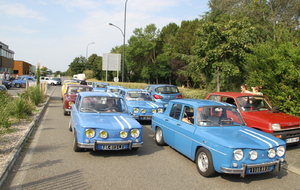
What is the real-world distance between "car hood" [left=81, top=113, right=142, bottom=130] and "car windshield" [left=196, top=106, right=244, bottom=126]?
5.10 ft

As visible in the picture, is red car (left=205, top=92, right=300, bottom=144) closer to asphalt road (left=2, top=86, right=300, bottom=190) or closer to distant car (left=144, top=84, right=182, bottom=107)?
asphalt road (left=2, top=86, right=300, bottom=190)

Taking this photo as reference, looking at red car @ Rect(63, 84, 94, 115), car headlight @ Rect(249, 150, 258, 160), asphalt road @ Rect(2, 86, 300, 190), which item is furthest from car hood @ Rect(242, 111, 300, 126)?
red car @ Rect(63, 84, 94, 115)

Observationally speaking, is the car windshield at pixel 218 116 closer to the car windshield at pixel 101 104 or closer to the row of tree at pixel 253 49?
the car windshield at pixel 101 104

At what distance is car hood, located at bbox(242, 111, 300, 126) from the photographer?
6835mm

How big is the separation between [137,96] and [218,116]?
6674mm

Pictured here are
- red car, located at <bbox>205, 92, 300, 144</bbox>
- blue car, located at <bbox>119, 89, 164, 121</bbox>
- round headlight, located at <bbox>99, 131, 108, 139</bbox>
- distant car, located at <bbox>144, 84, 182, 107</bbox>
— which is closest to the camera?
round headlight, located at <bbox>99, 131, 108, 139</bbox>

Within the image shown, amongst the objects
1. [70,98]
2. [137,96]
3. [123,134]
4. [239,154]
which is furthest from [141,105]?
[239,154]

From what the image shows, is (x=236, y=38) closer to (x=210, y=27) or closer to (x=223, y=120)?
(x=210, y=27)

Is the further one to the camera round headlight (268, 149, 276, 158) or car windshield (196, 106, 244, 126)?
car windshield (196, 106, 244, 126)

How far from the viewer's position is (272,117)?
Answer: 7.16 m

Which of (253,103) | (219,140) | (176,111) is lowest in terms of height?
(219,140)

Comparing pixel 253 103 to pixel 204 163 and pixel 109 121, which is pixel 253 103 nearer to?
pixel 204 163

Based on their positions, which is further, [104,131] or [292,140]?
[292,140]

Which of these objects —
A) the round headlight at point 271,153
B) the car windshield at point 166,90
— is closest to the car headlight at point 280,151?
the round headlight at point 271,153
